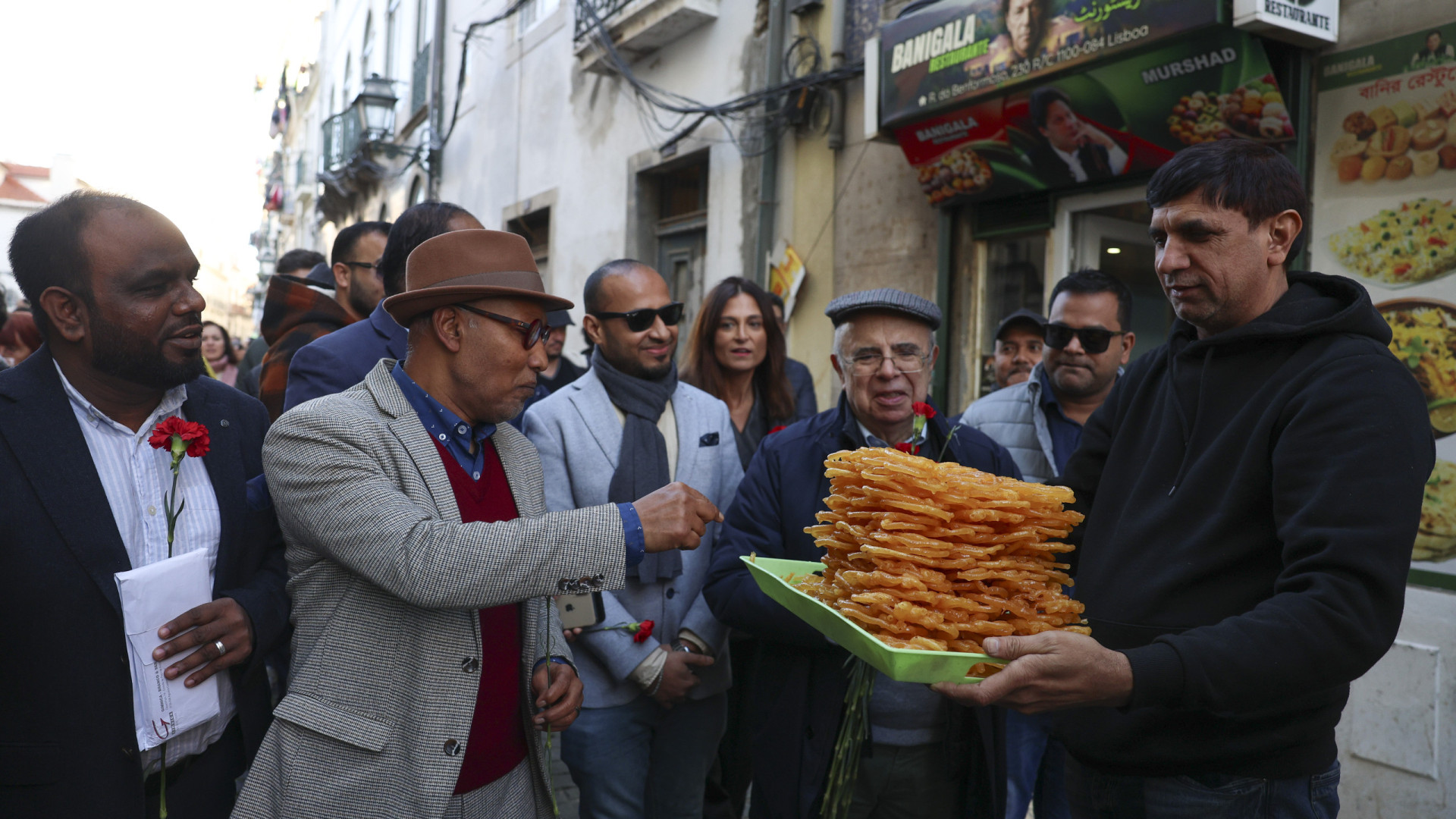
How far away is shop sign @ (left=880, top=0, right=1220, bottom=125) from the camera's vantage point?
477 cm

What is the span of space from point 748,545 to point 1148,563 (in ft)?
3.94

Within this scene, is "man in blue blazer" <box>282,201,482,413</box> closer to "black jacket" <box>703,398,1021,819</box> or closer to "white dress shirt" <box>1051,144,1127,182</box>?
"black jacket" <box>703,398,1021,819</box>

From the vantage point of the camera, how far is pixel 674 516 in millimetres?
2150

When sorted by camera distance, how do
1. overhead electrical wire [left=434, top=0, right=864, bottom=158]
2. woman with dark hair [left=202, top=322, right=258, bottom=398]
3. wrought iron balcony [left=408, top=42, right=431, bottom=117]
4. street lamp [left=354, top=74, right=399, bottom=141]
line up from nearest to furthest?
overhead electrical wire [left=434, top=0, right=864, bottom=158]
woman with dark hair [left=202, top=322, right=258, bottom=398]
wrought iron balcony [left=408, top=42, right=431, bottom=117]
street lamp [left=354, top=74, right=399, bottom=141]

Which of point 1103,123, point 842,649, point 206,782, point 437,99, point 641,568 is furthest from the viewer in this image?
point 437,99

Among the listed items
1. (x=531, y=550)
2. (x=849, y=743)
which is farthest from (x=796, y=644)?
(x=531, y=550)

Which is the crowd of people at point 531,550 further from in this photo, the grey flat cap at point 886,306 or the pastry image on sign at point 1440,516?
the pastry image on sign at point 1440,516

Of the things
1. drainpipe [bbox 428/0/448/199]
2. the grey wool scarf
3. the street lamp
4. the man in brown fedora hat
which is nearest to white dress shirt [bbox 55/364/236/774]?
the man in brown fedora hat

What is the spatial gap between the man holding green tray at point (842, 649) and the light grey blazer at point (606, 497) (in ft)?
1.24

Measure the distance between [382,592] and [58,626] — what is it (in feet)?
2.25

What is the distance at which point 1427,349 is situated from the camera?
13.2 feet

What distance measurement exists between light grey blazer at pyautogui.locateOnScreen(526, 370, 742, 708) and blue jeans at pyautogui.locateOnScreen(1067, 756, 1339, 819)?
1461mm

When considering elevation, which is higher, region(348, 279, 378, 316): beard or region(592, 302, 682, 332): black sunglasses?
region(348, 279, 378, 316): beard

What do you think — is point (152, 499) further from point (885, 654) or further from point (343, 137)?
point (343, 137)
